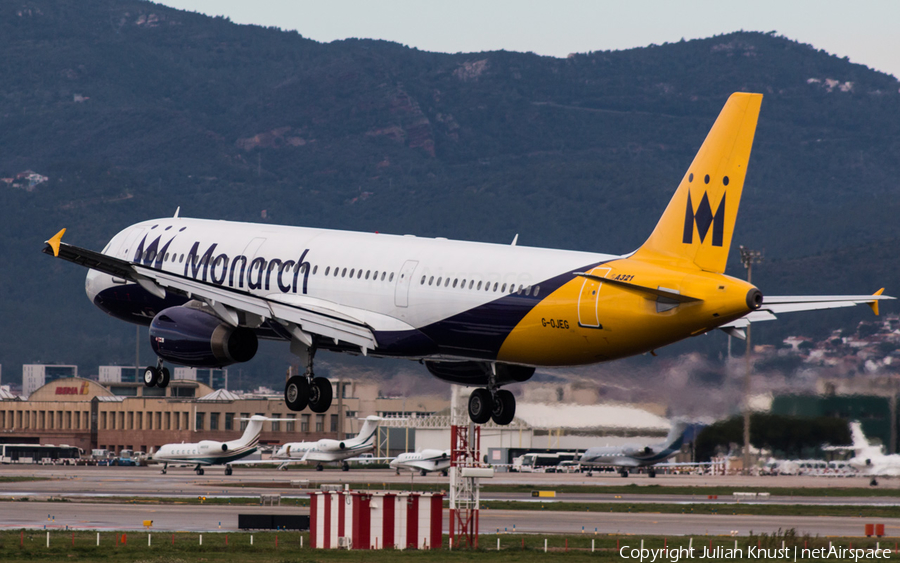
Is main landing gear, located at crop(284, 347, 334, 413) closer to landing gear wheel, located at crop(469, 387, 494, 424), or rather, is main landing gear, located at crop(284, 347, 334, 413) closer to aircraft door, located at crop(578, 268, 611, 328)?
landing gear wheel, located at crop(469, 387, 494, 424)

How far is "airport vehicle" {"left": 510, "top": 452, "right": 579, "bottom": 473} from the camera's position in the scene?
456ft

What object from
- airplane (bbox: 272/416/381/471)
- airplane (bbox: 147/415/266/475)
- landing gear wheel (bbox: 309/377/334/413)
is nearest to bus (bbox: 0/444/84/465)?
airplane (bbox: 147/415/266/475)

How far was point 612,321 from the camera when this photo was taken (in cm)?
4100

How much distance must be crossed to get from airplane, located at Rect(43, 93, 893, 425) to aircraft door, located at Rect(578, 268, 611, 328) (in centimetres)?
4

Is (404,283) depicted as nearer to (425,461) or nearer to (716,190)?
(716,190)

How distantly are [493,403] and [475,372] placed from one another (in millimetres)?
1403

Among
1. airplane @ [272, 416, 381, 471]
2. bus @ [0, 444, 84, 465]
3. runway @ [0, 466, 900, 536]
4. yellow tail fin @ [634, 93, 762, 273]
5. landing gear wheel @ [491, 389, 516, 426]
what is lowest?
bus @ [0, 444, 84, 465]

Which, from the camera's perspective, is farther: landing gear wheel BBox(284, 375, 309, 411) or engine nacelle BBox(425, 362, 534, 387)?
engine nacelle BBox(425, 362, 534, 387)

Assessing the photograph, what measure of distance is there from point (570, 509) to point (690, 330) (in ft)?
175

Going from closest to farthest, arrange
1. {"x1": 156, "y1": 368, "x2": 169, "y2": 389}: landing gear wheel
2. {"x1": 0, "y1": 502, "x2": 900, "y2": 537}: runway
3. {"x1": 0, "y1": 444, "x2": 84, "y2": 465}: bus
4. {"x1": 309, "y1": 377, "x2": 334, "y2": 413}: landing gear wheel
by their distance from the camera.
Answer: {"x1": 309, "y1": 377, "x2": 334, "y2": 413}: landing gear wheel
{"x1": 156, "y1": 368, "x2": 169, "y2": 389}: landing gear wheel
{"x1": 0, "y1": 502, "x2": 900, "y2": 537}: runway
{"x1": 0, "y1": 444, "x2": 84, "y2": 465}: bus

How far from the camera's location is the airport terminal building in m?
176

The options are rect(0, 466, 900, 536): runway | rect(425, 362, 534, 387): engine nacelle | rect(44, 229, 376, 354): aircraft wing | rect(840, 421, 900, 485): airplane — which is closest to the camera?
rect(44, 229, 376, 354): aircraft wing

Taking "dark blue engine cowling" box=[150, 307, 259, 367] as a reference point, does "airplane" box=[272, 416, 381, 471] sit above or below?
below

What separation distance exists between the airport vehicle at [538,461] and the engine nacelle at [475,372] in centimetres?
8941
